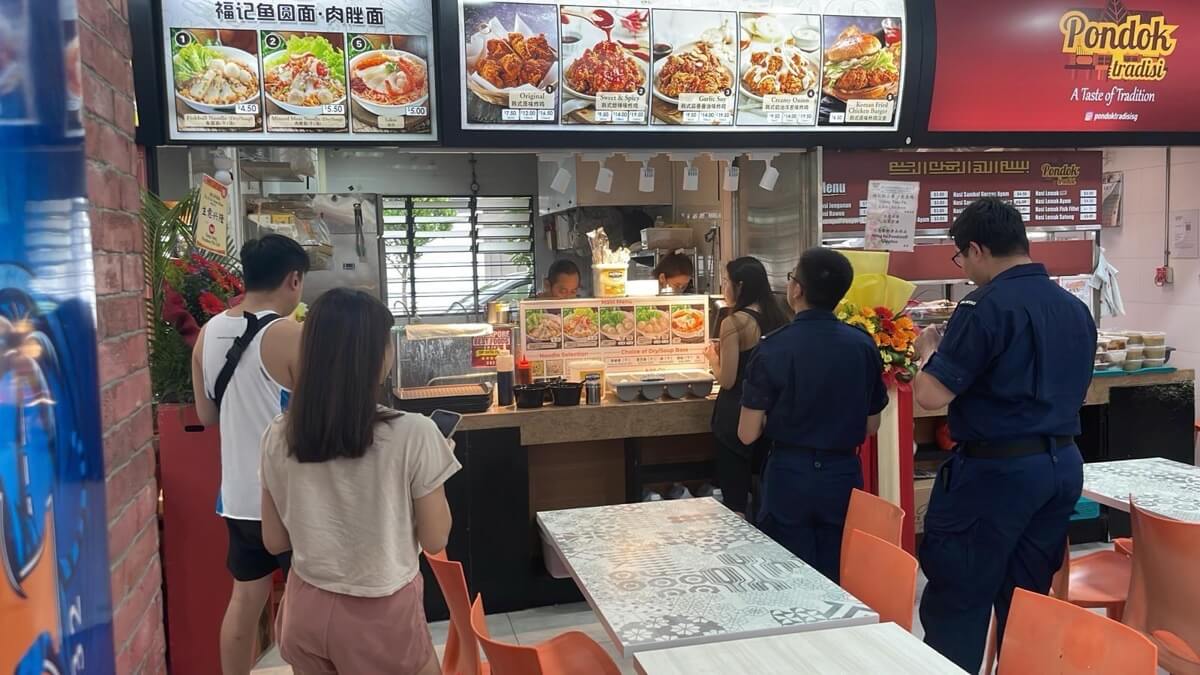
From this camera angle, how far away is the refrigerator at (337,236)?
6.86 meters

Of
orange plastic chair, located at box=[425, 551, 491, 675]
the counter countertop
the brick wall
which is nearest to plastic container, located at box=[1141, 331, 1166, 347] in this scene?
the counter countertop

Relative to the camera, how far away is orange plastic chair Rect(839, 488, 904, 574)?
280cm

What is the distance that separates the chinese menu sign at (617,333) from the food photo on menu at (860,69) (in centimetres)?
122

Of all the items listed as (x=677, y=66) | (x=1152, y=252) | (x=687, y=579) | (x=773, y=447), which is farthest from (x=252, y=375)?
(x=1152, y=252)

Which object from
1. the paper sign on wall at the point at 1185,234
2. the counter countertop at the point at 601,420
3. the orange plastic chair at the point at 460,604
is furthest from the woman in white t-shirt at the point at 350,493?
the paper sign on wall at the point at 1185,234

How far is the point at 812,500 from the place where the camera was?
11.0 feet

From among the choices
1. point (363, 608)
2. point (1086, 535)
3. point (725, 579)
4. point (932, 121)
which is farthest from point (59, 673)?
point (1086, 535)

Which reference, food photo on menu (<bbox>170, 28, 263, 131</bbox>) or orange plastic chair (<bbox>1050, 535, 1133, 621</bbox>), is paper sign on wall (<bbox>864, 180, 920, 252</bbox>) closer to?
orange plastic chair (<bbox>1050, 535, 1133, 621</bbox>)

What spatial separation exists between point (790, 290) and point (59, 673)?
2892 mm

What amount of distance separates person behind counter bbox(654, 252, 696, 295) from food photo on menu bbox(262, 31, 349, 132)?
2860 millimetres

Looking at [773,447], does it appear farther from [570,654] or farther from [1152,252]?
[1152,252]

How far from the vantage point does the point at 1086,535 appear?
17.1 feet

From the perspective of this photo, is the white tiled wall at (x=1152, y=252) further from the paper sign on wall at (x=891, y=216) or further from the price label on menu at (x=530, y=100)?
the price label on menu at (x=530, y=100)

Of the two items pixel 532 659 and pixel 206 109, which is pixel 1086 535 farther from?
pixel 206 109
